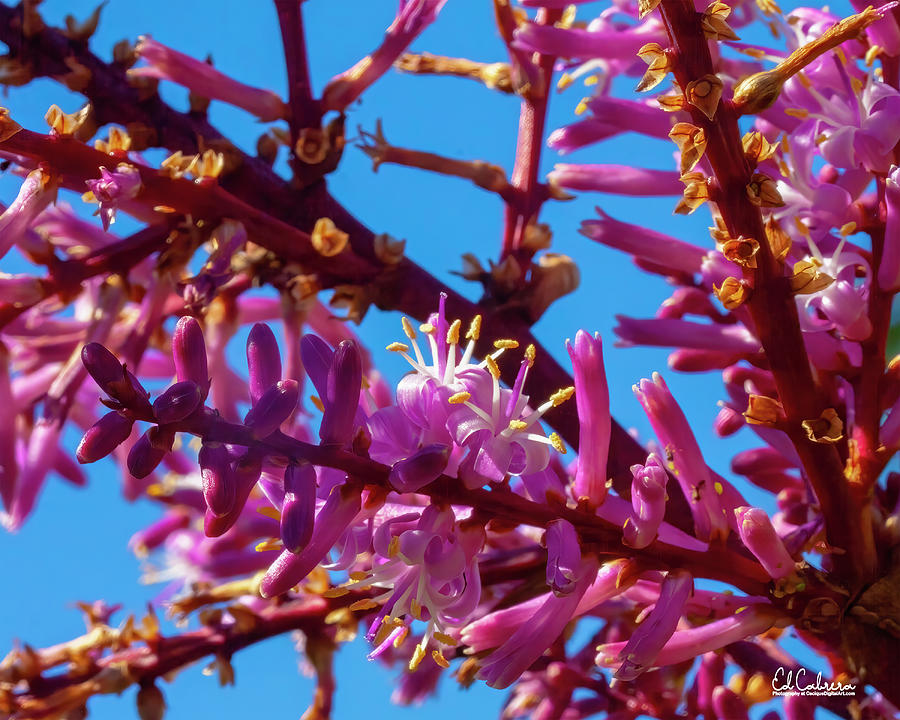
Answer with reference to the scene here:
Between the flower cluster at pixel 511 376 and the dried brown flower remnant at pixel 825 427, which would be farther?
the dried brown flower remnant at pixel 825 427

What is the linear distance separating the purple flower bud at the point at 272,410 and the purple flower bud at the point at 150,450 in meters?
0.05

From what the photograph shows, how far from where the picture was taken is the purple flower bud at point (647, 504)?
711 millimetres

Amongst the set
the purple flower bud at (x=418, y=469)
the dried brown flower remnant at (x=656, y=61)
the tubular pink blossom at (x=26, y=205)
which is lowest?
the purple flower bud at (x=418, y=469)

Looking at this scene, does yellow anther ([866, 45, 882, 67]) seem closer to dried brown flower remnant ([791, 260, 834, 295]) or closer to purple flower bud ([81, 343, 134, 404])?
dried brown flower remnant ([791, 260, 834, 295])

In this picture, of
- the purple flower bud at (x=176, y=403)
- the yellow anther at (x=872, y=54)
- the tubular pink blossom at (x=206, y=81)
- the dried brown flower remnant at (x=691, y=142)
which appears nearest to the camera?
the purple flower bud at (x=176, y=403)

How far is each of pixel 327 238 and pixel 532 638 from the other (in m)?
0.42

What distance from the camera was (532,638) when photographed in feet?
2.37

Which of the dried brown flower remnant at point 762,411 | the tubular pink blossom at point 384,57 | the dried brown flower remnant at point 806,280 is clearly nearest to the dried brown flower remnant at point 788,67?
the dried brown flower remnant at point 806,280

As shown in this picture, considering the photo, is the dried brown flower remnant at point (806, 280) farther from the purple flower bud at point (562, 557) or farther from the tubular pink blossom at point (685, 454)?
the purple flower bud at point (562, 557)

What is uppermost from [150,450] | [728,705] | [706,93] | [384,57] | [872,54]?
[384,57]

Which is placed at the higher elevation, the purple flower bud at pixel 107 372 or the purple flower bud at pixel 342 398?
the purple flower bud at pixel 107 372

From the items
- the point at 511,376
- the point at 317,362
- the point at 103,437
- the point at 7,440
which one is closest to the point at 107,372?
the point at 103,437

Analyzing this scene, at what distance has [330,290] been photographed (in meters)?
1.06

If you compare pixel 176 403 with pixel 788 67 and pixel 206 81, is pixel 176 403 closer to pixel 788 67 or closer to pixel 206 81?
pixel 788 67
